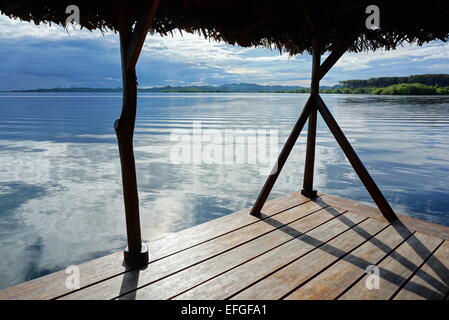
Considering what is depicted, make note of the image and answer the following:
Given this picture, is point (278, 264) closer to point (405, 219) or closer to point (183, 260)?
point (183, 260)

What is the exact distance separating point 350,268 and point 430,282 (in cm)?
51

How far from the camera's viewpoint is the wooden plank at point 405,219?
2900 mm

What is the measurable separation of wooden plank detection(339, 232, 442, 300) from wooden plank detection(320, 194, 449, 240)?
0.38 feet

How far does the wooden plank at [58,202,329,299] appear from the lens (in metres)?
2.01

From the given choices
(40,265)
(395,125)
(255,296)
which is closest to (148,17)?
(255,296)

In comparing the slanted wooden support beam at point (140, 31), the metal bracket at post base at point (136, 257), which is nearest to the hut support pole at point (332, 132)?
the metal bracket at post base at point (136, 257)

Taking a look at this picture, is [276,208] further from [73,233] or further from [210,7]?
[73,233]

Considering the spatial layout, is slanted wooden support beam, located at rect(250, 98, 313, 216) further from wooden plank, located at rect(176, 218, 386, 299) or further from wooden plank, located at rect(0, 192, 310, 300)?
wooden plank, located at rect(176, 218, 386, 299)

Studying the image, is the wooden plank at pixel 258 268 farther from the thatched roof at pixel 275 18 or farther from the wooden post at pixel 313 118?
the thatched roof at pixel 275 18

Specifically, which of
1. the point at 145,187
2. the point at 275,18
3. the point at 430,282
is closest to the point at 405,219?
the point at 430,282

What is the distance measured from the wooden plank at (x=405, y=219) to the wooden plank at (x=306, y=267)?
0.95 feet

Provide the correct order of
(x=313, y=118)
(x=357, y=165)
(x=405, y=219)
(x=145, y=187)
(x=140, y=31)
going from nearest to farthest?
(x=140, y=31) → (x=357, y=165) → (x=405, y=219) → (x=313, y=118) → (x=145, y=187)

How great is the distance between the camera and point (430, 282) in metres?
2.12

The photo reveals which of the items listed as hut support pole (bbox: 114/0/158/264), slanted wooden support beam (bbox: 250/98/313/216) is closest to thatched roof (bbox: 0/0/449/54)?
hut support pole (bbox: 114/0/158/264)
